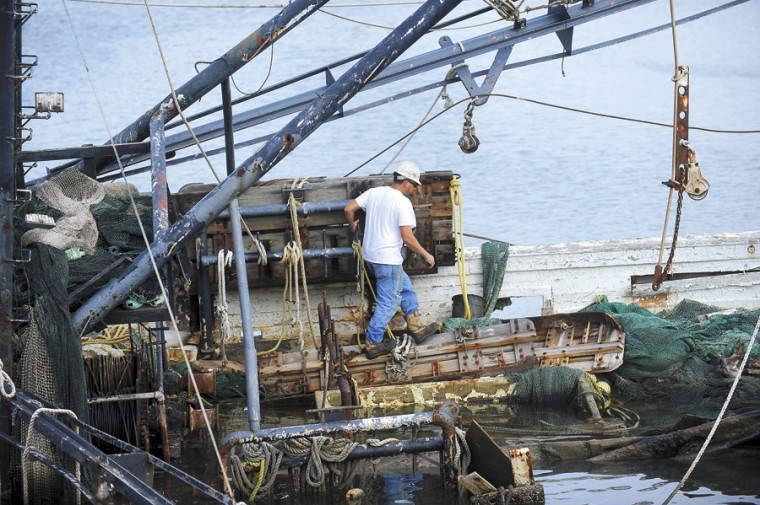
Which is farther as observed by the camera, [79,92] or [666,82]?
[666,82]

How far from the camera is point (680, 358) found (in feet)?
36.4

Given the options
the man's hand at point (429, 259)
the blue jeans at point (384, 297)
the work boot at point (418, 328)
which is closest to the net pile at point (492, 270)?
the work boot at point (418, 328)

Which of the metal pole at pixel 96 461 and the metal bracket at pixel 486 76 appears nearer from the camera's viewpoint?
the metal pole at pixel 96 461

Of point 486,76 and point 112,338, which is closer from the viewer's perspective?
point 112,338

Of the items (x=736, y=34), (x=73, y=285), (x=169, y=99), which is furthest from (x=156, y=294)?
(x=736, y=34)

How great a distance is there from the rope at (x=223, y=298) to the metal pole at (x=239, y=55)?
2.02 metres

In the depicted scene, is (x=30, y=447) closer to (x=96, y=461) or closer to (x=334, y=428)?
(x=96, y=461)

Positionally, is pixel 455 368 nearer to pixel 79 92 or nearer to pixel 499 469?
pixel 499 469

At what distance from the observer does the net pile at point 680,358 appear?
Answer: 35.8ft

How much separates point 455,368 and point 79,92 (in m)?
21.0

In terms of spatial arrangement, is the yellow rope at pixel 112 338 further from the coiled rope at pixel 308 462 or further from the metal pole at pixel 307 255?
the coiled rope at pixel 308 462

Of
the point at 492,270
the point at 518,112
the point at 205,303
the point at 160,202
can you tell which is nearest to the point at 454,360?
the point at 492,270

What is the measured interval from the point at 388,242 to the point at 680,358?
3.16 meters

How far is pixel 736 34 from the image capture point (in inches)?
1417
